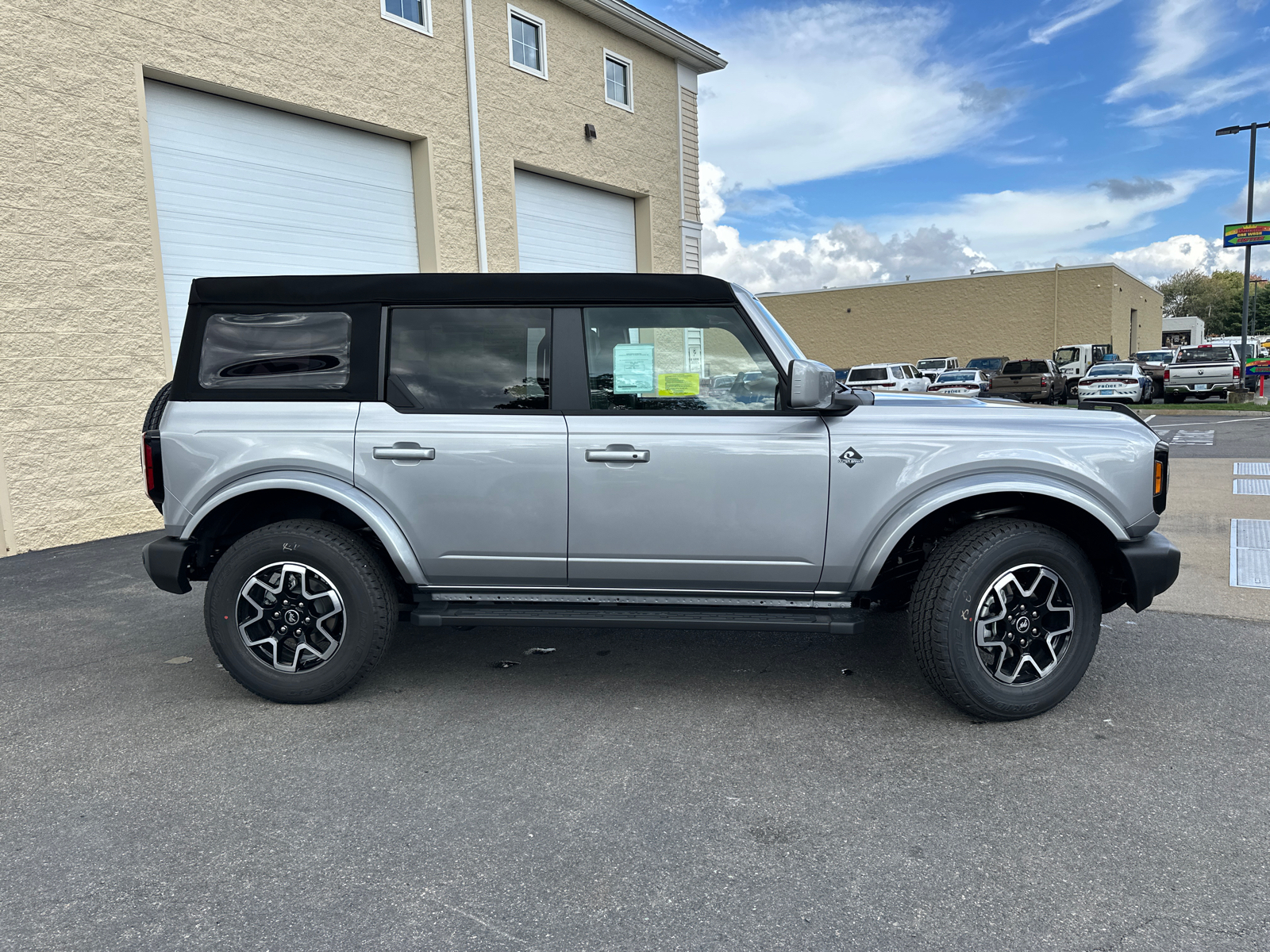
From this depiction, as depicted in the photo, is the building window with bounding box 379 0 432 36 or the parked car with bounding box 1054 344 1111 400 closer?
the building window with bounding box 379 0 432 36

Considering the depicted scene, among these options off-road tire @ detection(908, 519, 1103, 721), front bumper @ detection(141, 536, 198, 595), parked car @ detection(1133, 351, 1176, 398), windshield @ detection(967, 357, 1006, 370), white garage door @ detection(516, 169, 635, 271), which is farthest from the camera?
windshield @ detection(967, 357, 1006, 370)

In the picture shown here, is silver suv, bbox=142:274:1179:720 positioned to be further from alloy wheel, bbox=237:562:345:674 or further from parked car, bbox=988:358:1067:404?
parked car, bbox=988:358:1067:404

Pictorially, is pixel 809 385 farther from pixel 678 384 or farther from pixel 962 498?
pixel 962 498

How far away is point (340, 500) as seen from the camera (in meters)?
3.84

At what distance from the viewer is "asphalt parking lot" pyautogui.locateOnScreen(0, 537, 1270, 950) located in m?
2.38

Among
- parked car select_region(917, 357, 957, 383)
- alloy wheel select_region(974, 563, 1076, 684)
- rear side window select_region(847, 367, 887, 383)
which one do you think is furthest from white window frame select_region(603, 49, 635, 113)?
parked car select_region(917, 357, 957, 383)

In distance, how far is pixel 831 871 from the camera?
261 centimetres

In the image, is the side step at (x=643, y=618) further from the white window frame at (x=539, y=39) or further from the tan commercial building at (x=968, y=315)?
the tan commercial building at (x=968, y=315)

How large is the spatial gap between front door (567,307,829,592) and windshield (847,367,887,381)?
24.3 meters

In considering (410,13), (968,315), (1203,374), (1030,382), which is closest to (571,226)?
(410,13)

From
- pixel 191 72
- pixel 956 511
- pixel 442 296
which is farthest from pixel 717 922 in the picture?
pixel 191 72

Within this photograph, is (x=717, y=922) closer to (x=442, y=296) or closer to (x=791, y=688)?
(x=791, y=688)

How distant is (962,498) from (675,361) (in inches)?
55.0

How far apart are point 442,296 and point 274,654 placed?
5.99ft
